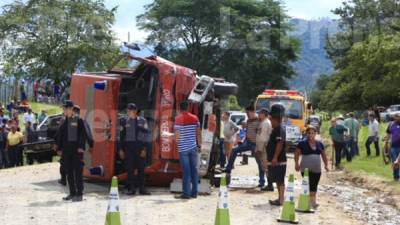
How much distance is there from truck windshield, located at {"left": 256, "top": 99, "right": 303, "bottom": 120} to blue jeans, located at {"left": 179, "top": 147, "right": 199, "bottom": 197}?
1433cm

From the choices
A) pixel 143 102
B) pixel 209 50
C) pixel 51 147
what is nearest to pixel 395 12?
pixel 209 50

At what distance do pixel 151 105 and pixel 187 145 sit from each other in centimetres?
139

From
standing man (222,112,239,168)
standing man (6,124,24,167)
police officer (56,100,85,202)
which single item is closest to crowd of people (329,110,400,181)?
standing man (222,112,239,168)

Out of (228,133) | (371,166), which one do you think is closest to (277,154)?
(228,133)

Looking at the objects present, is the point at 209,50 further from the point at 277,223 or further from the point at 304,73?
the point at 277,223

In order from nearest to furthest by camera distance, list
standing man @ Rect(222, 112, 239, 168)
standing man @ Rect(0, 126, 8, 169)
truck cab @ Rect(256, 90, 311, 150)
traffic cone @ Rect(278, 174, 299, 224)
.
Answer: traffic cone @ Rect(278, 174, 299, 224), standing man @ Rect(222, 112, 239, 168), standing man @ Rect(0, 126, 8, 169), truck cab @ Rect(256, 90, 311, 150)

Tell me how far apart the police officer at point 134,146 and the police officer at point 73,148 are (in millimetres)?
988

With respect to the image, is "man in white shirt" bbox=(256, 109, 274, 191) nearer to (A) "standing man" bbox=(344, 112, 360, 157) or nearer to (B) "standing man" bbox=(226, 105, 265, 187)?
(B) "standing man" bbox=(226, 105, 265, 187)

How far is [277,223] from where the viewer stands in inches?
405

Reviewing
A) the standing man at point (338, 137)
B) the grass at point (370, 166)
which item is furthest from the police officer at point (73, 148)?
the standing man at point (338, 137)

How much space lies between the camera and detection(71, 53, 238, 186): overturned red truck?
1288cm

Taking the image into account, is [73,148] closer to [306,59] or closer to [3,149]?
[3,149]

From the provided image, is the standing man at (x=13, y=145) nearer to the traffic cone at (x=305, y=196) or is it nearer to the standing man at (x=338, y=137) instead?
the standing man at (x=338, y=137)

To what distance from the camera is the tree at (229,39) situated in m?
60.8
